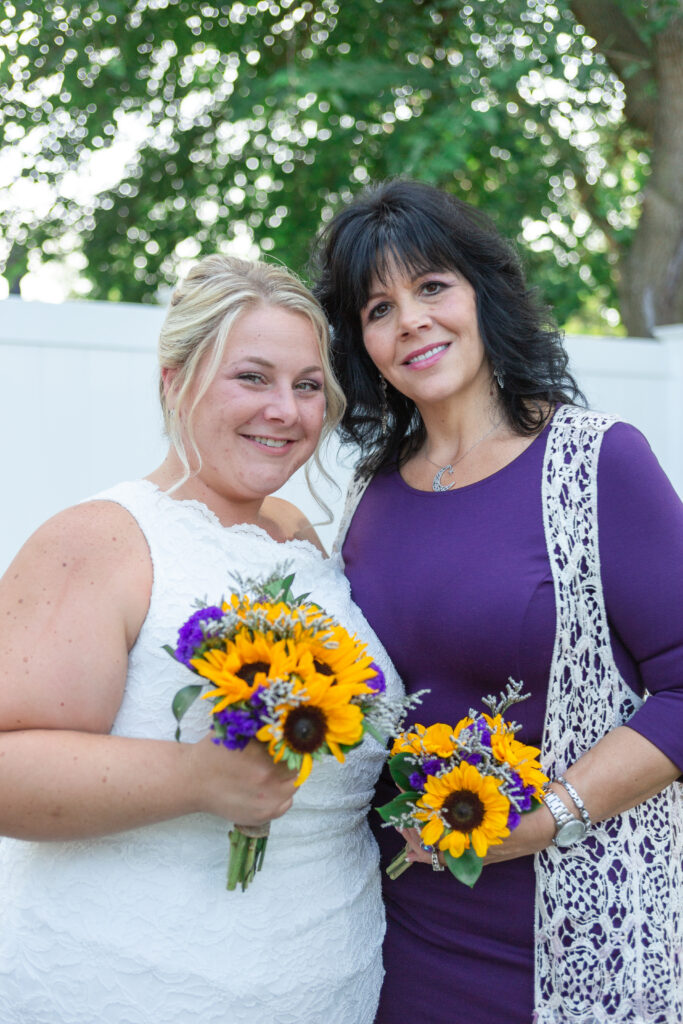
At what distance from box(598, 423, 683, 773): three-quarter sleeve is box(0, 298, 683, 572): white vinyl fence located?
2.16 metres

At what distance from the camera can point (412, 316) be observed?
243 centimetres

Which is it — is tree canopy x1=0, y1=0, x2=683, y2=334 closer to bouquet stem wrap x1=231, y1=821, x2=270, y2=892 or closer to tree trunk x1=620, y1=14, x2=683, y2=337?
tree trunk x1=620, y1=14, x2=683, y2=337

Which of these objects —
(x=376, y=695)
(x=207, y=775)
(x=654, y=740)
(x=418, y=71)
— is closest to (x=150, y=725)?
(x=207, y=775)

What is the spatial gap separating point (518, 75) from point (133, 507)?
421 centimetres

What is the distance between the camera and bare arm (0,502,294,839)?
182 centimetres

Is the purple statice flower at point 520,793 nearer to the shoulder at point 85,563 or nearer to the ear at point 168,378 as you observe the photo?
the shoulder at point 85,563

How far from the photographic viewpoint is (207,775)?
1.82 metres

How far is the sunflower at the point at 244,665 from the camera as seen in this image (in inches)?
62.9

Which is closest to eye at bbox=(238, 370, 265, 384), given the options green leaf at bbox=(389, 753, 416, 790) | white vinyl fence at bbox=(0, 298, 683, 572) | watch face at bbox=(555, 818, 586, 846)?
green leaf at bbox=(389, 753, 416, 790)

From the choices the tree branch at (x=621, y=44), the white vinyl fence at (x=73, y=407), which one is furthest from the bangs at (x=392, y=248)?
the tree branch at (x=621, y=44)

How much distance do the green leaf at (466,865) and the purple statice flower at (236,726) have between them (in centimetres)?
51

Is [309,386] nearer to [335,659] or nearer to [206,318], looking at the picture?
[206,318]

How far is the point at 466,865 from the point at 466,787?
0.50ft

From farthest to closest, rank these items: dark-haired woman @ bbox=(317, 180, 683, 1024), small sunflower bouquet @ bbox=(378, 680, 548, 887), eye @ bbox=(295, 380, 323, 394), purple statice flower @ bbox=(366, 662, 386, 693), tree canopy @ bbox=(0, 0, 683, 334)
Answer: tree canopy @ bbox=(0, 0, 683, 334)
eye @ bbox=(295, 380, 323, 394)
dark-haired woman @ bbox=(317, 180, 683, 1024)
small sunflower bouquet @ bbox=(378, 680, 548, 887)
purple statice flower @ bbox=(366, 662, 386, 693)
